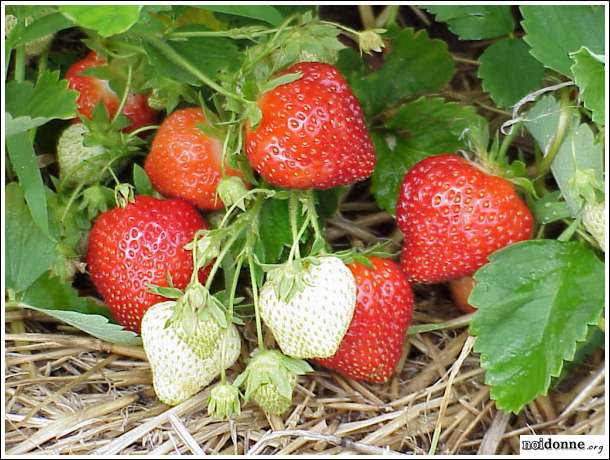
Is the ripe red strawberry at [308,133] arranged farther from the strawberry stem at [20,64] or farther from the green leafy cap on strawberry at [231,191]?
the strawberry stem at [20,64]

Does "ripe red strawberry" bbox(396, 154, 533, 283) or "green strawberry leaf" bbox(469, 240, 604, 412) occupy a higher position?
"ripe red strawberry" bbox(396, 154, 533, 283)

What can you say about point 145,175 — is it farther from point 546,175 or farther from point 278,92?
point 546,175

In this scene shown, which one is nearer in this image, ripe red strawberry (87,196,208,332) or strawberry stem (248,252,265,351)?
strawberry stem (248,252,265,351)

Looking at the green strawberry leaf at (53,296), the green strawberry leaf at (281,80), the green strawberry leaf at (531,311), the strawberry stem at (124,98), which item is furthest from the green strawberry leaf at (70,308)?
the green strawberry leaf at (531,311)

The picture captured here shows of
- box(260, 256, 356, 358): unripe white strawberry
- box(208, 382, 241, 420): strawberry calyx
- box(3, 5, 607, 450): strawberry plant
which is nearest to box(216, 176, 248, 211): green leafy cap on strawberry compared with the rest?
box(3, 5, 607, 450): strawberry plant

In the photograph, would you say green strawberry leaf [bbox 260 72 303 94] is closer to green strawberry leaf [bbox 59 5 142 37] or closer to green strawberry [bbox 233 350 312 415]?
green strawberry leaf [bbox 59 5 142 37]

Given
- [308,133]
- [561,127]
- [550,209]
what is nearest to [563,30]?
[561,127]

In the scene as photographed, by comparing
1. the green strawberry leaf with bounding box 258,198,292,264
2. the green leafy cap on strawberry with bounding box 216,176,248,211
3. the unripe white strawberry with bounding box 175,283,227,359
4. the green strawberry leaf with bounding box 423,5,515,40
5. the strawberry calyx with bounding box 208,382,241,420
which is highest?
the green strawberry leaf with bounding box 423,5,515,40

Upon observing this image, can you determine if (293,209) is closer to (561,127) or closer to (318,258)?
(318,258)
